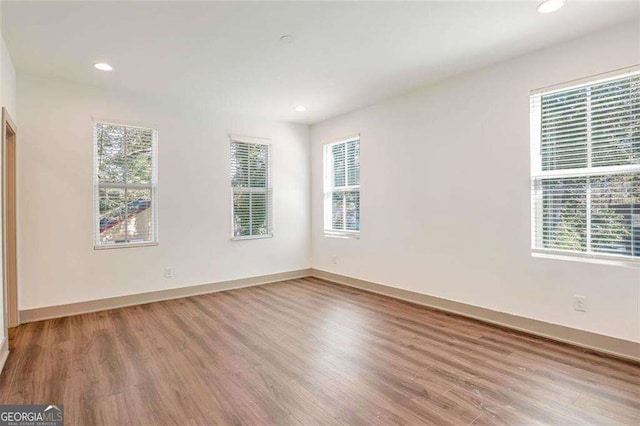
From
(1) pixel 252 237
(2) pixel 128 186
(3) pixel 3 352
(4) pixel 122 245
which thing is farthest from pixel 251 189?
(3) pixel 3 352

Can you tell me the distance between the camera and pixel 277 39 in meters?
3.01

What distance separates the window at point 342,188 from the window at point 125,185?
2726 millimetres

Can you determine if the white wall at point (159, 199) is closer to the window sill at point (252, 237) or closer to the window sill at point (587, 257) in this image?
the window sill at point (252, 237)

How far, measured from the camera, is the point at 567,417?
201cm

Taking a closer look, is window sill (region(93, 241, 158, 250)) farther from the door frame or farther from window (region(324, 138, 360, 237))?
window (region(324, 138, 360, 237))

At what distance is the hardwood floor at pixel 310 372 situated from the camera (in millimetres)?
2074

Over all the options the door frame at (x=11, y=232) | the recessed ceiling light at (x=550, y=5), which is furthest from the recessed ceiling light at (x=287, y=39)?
the door frame at (x=11, y=232)

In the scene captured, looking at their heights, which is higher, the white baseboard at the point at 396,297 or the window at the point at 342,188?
the window at the point at 342,188

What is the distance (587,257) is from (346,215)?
3247 mm

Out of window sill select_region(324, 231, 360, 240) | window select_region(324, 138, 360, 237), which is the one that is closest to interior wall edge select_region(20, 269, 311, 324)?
window sill select_region(324, 231, 360, 240)

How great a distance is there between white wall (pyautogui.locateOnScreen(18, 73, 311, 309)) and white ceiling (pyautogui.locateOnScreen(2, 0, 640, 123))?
0.47m

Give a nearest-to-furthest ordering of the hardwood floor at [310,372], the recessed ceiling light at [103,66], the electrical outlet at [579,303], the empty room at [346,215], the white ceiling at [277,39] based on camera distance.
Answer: the hardwood floor at [310,372]
the empty room at [346,215]
the white ceiling at [277,39]
the electrical outlet at [579,303]
the recessed ceiling light at [103,66]

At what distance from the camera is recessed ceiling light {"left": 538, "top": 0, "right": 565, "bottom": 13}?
2.48 metres

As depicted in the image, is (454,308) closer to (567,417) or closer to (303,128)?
(567,417)
